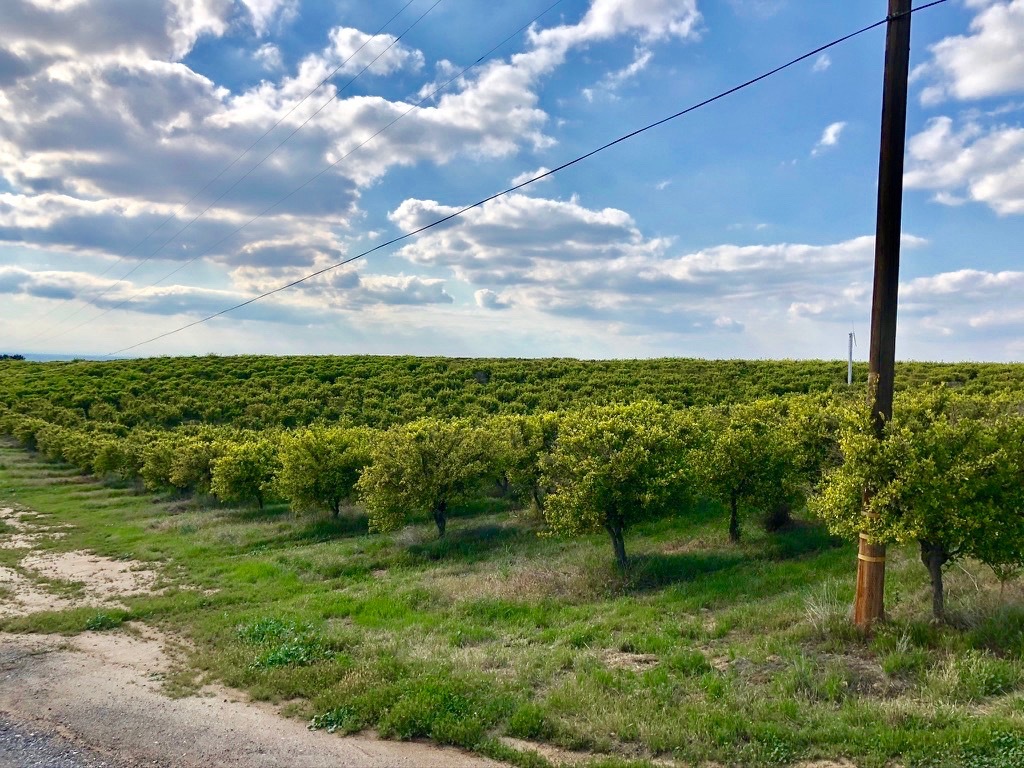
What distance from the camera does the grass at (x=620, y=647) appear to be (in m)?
7.68

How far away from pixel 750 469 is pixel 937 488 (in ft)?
31.6

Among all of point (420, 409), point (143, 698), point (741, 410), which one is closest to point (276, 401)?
point (420, 409)

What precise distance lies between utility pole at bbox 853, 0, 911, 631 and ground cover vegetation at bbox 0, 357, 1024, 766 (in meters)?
0.51

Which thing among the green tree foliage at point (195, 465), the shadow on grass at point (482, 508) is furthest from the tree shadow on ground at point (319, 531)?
the green tree foliage at point (195, 465)

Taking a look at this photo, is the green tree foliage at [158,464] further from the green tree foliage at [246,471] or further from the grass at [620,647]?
the grass at [620,647]

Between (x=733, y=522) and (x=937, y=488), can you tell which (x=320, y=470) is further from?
(x=937, y=488)

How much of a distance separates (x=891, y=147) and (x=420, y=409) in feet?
151

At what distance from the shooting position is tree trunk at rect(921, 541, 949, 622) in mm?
10609

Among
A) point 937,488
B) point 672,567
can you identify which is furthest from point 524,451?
point 937,488

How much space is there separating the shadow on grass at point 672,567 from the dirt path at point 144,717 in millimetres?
9711

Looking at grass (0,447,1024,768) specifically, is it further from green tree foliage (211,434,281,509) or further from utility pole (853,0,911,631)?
green tree foliage (211,434,281,509)

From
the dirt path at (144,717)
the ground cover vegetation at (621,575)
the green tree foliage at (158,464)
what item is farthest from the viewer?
the green tree foliage at (158,464)

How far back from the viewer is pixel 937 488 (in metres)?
10.1

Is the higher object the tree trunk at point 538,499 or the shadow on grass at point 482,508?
the tree trunk at point 538,499
